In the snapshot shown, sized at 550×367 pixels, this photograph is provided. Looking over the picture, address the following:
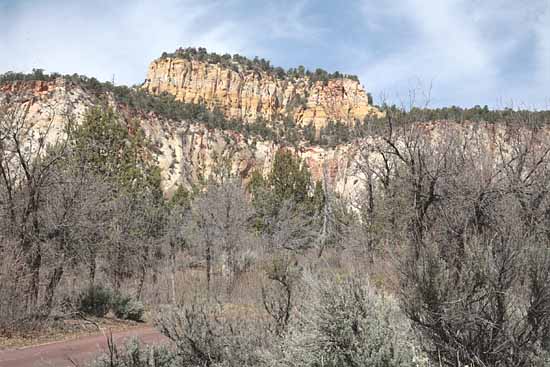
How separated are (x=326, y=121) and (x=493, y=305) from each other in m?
79.0

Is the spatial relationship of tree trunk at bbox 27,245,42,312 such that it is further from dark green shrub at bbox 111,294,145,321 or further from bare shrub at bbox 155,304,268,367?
bare shrub at bbox 155,304,268,367

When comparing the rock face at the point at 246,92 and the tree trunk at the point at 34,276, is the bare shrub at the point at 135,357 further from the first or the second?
the rock face at the point at 246,92

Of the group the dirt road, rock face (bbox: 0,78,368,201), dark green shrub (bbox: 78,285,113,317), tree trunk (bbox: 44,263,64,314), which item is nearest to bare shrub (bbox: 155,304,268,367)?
the dirt road

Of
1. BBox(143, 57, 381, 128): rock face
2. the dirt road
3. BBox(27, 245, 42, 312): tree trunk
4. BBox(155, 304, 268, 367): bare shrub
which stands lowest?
the dirt road

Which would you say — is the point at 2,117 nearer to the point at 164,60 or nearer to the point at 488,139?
the point at 488,139

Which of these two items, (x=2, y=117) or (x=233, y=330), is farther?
(x=2, y=117)

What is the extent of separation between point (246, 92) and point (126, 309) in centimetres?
7041

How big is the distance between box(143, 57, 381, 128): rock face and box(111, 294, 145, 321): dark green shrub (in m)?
66.3

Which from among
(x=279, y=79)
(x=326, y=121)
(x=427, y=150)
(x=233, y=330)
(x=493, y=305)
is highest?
Answer: (x=279, y=79)

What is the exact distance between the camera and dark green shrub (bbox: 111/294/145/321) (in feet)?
56.3

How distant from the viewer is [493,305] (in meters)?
5.32

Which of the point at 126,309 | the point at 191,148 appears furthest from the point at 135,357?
the point at 191,148

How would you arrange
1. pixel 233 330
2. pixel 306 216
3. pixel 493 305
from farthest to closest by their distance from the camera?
pixel 306 216 < pixel 233 330 < pixel 493 305

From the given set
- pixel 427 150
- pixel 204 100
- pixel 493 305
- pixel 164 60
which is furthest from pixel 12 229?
pixel 164 60
